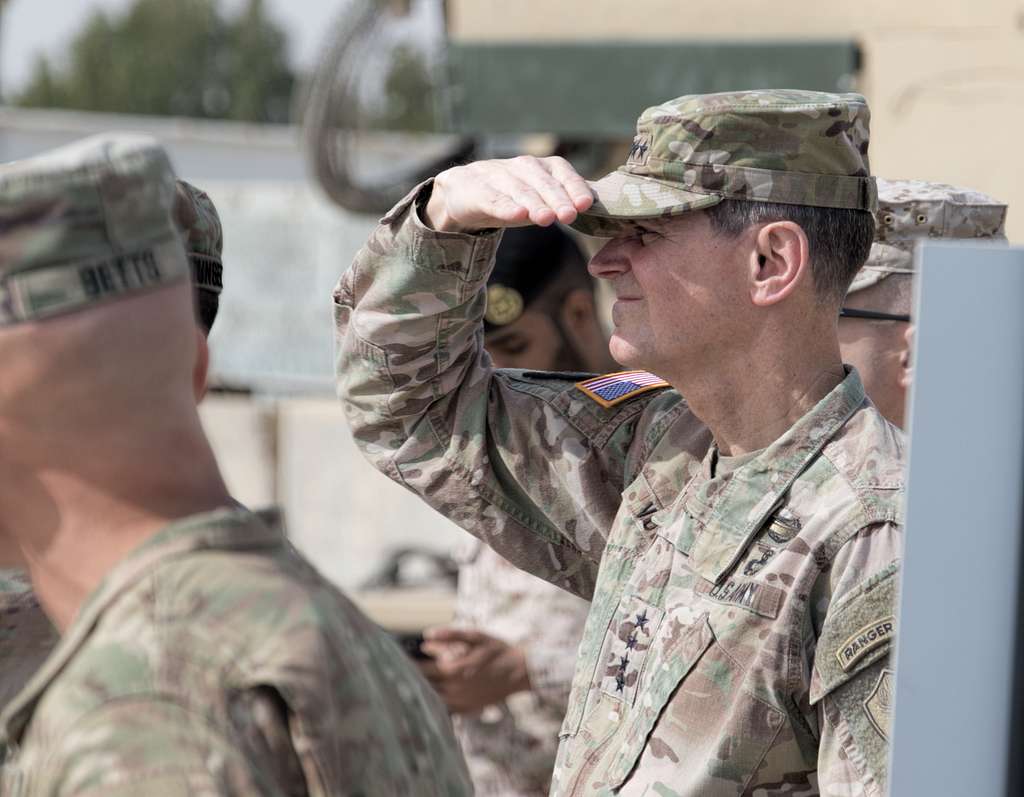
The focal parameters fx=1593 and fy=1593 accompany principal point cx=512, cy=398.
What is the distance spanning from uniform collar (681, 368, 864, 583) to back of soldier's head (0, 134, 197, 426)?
0.93 metres

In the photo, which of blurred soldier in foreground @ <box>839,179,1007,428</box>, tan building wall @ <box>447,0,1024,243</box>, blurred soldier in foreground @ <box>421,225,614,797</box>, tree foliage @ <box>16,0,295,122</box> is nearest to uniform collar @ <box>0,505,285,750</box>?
blurred soldier in foreground @ <box>839,179,1007,428</box>

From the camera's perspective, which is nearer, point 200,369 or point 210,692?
point 210,692

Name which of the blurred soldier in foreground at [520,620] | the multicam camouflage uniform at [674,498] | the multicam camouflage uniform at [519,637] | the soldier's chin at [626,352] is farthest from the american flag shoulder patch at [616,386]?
the blurred soldier in foreground at [520,620]

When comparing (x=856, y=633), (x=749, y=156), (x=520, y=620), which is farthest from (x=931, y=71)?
(x=856, y=633)

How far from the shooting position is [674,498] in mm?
2297

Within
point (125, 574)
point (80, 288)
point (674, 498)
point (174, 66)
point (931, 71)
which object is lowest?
point (174, 66)

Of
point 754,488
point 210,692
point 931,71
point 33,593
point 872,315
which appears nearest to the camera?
point 210,692

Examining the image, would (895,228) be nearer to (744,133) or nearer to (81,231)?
(744,133)

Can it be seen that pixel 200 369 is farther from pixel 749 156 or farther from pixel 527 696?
pixel 527 696

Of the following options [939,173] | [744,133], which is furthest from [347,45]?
[744,133]

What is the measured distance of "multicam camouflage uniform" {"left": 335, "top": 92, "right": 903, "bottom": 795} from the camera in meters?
1.98

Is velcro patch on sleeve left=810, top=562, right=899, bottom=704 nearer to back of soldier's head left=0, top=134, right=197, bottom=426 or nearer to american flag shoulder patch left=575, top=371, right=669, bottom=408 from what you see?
american flag shoulder patch left=575, top=371, right=669, bottom=408

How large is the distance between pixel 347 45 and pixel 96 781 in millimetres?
7390

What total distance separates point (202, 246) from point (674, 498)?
763 mm
